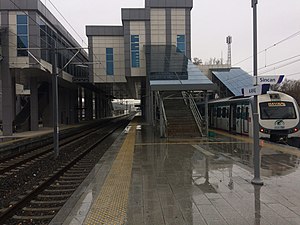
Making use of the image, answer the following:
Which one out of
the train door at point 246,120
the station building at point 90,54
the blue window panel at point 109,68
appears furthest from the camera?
the blue window panel at point 109,68

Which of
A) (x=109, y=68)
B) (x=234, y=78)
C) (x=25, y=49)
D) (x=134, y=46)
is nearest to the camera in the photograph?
(x=25, y=49)

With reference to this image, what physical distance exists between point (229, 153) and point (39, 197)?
24.9 ft

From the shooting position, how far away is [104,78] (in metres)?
39.4

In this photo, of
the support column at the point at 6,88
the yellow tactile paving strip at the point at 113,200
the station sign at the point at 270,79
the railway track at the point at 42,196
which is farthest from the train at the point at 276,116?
the support column at the point at 6,88

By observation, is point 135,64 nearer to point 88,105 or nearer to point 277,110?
point 277,110

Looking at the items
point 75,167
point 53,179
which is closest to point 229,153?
point 75,167

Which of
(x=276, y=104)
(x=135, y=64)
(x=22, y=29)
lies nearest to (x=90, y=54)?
(x=135, y=64)

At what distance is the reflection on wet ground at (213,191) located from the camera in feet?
16.4

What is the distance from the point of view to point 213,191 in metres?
6.54

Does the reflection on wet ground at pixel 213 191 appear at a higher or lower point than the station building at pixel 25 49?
lower

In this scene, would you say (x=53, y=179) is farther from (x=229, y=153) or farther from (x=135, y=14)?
(x=135, y=14)

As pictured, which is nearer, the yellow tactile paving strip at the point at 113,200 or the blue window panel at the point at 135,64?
the yellow tactile paving strip at the point at 113,200

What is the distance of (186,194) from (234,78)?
4486 cm

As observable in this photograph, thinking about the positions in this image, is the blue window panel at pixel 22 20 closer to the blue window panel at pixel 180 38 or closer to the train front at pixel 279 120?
the blue window panel at pixel 180 38
